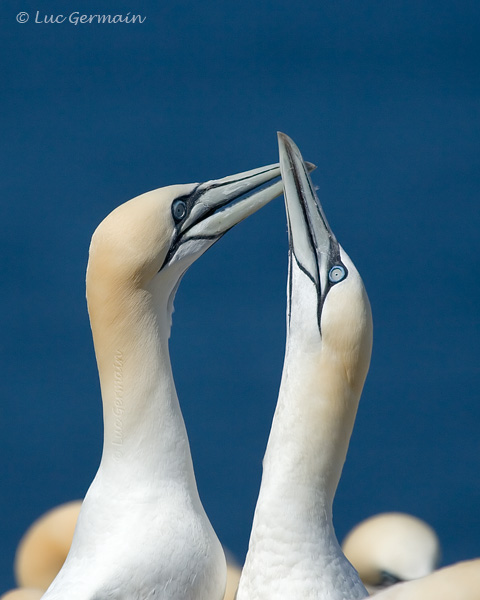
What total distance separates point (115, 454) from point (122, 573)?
340 millimetres

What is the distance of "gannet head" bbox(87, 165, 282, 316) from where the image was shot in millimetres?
3344

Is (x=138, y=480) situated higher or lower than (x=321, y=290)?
lower

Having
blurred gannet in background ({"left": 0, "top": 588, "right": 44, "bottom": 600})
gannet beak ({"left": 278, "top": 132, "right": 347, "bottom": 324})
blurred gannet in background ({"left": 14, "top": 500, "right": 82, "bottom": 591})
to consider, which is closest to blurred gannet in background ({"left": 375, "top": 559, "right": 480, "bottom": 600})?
gannet beak ({"left": 278, "top": 132, "right": 347, "bottom": 324})

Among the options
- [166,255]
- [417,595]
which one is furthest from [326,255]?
[417,595]

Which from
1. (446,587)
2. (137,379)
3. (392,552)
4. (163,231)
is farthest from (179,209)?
(392,552)

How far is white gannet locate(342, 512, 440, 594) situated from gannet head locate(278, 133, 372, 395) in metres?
1.27

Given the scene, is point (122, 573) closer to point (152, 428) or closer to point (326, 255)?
point (152, 428)

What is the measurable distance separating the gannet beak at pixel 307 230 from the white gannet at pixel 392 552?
1441mm

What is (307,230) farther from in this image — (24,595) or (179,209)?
(24,595)

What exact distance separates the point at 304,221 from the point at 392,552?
4.90ft

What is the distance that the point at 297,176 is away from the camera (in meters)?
3.41

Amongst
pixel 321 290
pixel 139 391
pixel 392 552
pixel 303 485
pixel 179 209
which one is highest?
pixel 179 209

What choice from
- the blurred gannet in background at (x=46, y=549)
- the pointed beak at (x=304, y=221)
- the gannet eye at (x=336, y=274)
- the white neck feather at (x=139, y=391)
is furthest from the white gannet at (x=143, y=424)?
the blurred gannet in background at (x=46, y=549)

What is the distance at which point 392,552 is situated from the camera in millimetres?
4297
